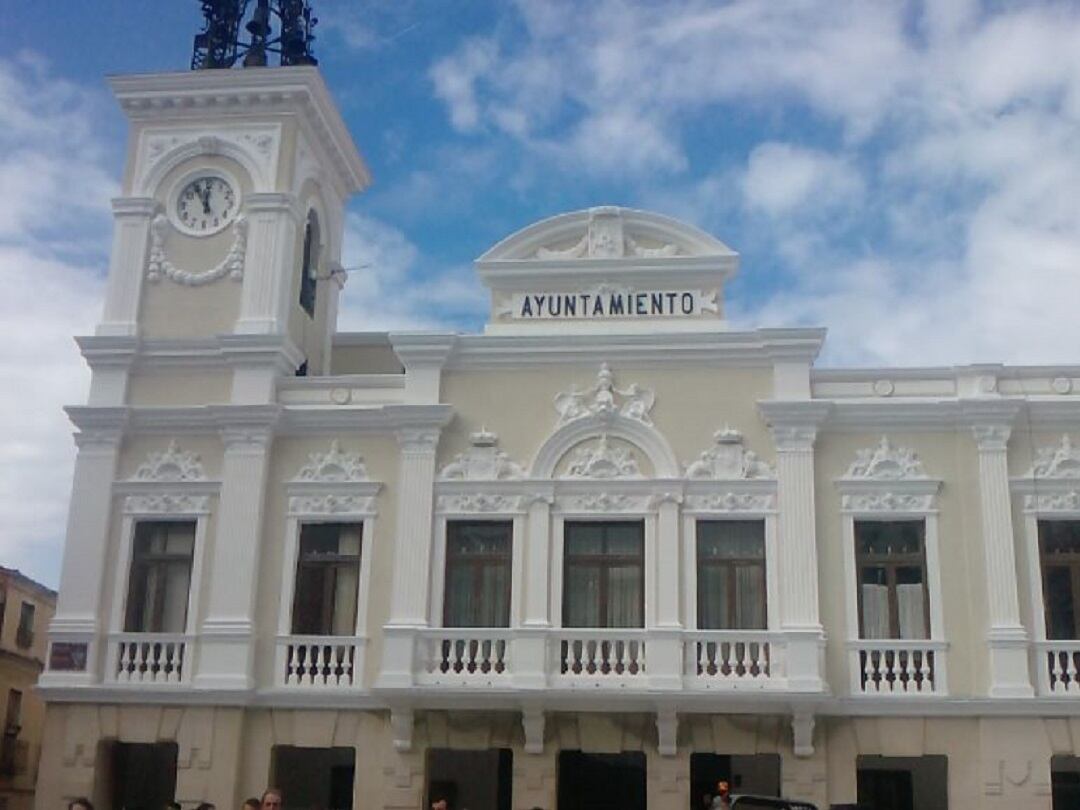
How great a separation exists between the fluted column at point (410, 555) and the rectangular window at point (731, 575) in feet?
14.0

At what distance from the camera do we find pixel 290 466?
2350 cm

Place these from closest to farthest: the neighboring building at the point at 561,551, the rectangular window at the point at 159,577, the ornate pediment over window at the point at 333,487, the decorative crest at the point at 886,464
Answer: the neighboring building at the point at 561,551
the decorative crest at the point at 886,464
the ornate pediment over window at the point at 333,487
the rectangular window at the point at 159,577

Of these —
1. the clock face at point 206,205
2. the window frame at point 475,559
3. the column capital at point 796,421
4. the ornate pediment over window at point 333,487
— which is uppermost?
the clock face at point 206,205

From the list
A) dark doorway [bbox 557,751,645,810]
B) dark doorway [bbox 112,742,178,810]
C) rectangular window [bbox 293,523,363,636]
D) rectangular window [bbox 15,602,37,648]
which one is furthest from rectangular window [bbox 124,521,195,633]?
rectangular window [bbox 15,602,37,648]

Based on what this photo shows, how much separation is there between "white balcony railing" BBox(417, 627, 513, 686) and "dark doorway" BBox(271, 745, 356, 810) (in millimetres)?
3889

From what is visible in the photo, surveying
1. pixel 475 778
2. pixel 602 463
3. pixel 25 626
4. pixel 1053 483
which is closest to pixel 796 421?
pixel 602 463

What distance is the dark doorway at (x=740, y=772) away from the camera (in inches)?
956

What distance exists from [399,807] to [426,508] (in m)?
4.55

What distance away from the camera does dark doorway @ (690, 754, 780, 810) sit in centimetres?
2428

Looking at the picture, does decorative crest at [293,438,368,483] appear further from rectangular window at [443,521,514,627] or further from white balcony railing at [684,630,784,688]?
white balcony railing at [684,630,784,688]

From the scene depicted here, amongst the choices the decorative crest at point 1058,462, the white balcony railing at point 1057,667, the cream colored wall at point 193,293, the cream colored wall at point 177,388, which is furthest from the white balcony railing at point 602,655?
the cream colored wall at point 193,293

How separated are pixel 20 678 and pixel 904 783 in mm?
21448

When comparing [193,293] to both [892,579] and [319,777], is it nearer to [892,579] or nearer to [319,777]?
[319,777]

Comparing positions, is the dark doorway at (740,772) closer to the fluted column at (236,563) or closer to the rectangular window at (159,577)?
the fluted column at (236,563)
